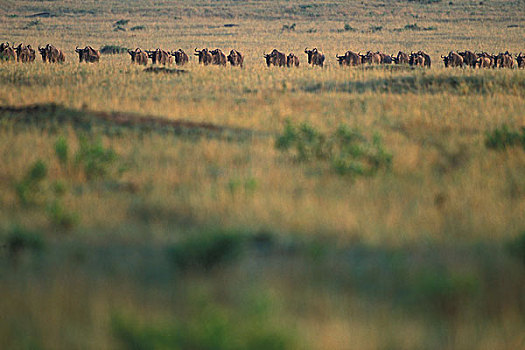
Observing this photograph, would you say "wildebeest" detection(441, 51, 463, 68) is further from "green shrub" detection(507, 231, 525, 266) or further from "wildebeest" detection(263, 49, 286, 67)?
"green shrub" detection(507, 231, 525, 266)

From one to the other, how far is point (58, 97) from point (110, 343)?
596 inches

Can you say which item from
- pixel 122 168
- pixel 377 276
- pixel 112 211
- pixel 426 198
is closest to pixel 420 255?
pixel 377 276

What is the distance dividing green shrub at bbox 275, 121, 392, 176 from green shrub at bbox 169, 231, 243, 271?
367 centimetres

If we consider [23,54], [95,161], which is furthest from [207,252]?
[23,54]

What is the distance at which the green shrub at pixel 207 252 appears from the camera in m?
5.52

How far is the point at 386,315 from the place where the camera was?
4523 mm

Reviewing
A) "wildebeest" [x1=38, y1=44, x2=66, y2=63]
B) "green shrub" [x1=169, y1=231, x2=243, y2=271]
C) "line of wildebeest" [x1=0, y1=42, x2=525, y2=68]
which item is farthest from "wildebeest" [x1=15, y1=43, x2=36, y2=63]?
"green shrub" [x1=169, y1=231, x2=243, y2=271]

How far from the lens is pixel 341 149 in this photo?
11148mm

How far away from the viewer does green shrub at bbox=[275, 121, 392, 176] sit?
9.27 meters

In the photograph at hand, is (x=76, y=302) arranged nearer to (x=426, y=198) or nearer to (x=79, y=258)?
(x=79, y=258)

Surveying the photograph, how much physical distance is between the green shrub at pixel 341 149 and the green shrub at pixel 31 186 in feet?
13.3

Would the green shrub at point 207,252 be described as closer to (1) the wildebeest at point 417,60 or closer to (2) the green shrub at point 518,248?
(2) the green shrub at point 518,248

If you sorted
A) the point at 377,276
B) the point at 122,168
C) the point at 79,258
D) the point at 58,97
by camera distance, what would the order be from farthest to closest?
the point at 58,97 < the point at 122,168 < the point at 79,258 < the point at 377,276

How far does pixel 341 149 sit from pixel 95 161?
13.9ft
